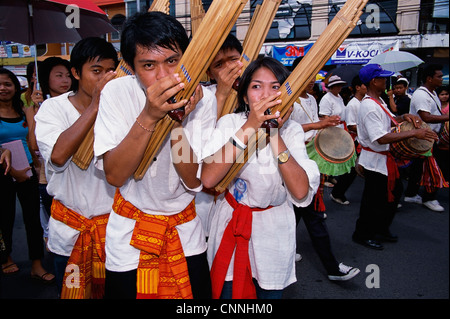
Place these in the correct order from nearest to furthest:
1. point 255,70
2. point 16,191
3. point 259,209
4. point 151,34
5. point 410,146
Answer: point 151,34 → point 255,70 → point 259,209 → point 16,191 → point 410,146

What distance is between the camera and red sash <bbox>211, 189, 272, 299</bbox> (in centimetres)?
172

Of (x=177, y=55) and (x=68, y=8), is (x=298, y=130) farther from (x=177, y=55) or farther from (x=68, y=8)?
(x=68, y=8)

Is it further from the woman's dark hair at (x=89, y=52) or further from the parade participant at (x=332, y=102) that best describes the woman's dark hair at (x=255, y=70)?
the parade participant at (x=332, y=102)

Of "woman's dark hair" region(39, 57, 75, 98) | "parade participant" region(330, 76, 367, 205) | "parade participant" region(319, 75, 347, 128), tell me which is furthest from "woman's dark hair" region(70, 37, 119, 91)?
Answer: "parade participant" region(319, 75, 347, 128)

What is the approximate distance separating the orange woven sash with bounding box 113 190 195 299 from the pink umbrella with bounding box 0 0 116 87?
Result: 1971 mm

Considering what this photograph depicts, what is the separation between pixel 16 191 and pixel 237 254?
2396 mm

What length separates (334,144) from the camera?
318cm

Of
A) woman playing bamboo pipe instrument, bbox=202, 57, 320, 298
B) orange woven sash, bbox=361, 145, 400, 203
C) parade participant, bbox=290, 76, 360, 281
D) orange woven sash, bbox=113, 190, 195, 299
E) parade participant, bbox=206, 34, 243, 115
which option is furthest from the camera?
orange woven sash, bbox=361, 145, 400, 203

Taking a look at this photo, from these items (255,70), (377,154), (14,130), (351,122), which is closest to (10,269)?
(14,130)

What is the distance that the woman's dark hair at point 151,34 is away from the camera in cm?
127

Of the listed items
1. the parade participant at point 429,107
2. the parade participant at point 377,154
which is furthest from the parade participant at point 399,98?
the parade participant at point 377,154

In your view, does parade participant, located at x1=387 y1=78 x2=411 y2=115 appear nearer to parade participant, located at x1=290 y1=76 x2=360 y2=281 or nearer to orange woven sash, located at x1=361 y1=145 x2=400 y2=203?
orange woven sash, located at x1=361 y1=145 x2=400 y2=203

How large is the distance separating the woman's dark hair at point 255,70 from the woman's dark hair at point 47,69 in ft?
5.14

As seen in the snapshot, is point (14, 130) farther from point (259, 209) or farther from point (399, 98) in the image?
point (399, 98)
